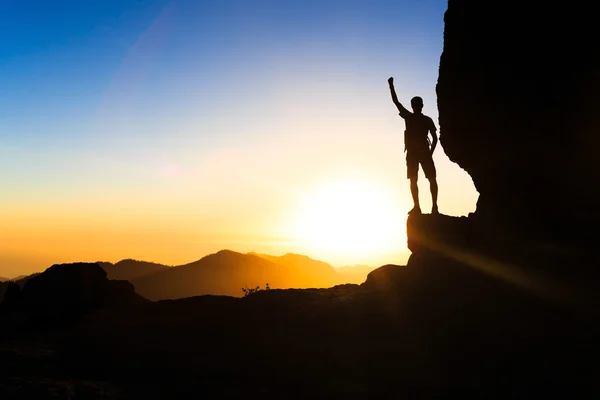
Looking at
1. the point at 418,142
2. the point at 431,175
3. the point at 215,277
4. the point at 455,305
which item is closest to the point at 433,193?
the point at 431,175

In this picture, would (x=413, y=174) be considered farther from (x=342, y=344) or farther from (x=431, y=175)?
(x=342, y=344)

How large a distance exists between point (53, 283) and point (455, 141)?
50.6 ft

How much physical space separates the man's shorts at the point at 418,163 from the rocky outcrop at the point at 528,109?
1431 millimetres

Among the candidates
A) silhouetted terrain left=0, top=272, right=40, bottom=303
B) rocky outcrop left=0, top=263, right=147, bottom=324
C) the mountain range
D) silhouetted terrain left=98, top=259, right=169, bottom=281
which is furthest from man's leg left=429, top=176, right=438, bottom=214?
silhouetted terrain left=98, top=259, right=169, bottom=281

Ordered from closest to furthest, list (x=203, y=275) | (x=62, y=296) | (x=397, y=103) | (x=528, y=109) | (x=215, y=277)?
1. (x=528, y=109)
2. (x=397, y=103)
3. (x=62, y=296)
4. (x=203, y=275)
5. (x=215, y=277)

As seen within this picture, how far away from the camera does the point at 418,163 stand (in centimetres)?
1368

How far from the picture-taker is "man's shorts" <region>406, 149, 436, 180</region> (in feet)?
43.4

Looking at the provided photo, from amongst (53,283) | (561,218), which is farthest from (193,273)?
(561,218)

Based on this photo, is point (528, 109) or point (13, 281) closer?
point (528, 109)

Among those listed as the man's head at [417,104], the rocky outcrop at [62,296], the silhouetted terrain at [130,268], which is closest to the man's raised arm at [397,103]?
the man's head at [417,104]

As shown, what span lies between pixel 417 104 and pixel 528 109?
337 cm

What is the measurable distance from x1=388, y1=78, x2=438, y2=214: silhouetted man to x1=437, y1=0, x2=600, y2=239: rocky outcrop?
1.27m

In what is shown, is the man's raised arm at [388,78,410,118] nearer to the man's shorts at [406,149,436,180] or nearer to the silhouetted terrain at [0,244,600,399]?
the man's shorts at [406,149,436,180]

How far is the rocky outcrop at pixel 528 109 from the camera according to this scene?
32.2 ft
